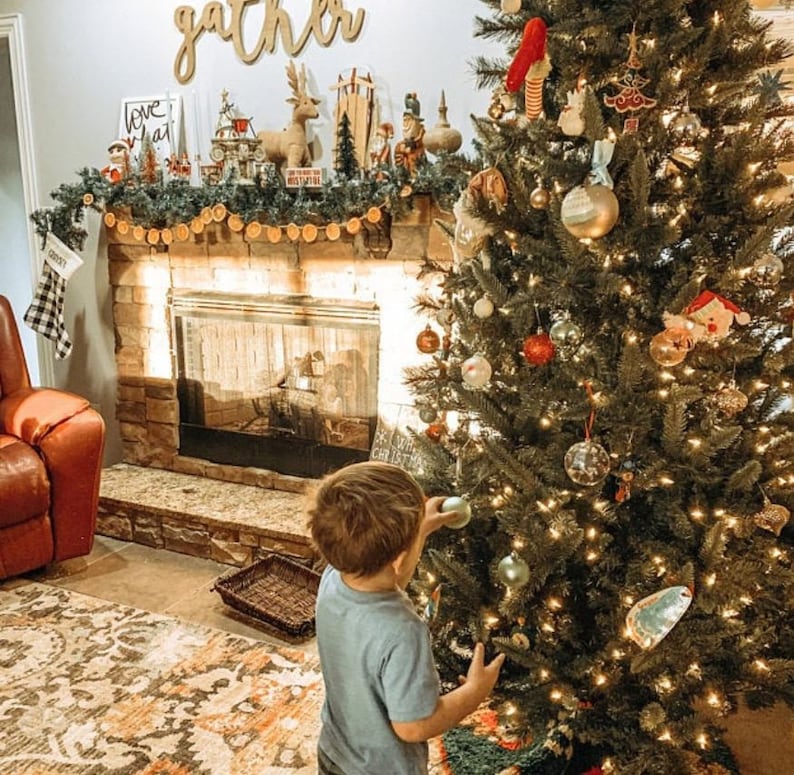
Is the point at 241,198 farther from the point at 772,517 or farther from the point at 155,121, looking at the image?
the point at 772,517

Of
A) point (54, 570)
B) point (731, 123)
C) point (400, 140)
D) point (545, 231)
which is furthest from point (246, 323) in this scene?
point (731, 123)

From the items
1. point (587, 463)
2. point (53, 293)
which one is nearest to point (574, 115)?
point (587, 463)

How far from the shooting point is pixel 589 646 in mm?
1812

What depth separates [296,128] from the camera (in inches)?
121

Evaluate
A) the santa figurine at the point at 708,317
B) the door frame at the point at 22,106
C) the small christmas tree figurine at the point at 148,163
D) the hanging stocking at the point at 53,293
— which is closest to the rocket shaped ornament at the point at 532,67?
the santa figurine at the point at 708,317

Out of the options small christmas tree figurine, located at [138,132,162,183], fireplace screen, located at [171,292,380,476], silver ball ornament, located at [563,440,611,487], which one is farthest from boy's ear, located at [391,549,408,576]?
small christmas tree figurine, located at [138,132,162,183]

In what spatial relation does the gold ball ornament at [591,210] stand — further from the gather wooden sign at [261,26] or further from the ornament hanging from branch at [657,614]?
the gather wooden sign at [261,26]

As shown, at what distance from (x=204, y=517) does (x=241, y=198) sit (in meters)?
1.31

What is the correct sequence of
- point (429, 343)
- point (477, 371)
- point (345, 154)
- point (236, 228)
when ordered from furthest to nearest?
point (236, 228)
point (345, 154)
point (429, 343)
point (477, 371)

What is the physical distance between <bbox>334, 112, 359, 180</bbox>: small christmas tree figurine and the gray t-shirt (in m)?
2.03

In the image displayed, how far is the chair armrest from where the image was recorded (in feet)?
9.74

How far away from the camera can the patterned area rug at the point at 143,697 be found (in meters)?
2.03

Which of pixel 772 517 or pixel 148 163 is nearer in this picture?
pixel 772 517

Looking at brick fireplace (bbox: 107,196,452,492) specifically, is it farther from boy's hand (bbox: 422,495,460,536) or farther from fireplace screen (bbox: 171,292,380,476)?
boy's hand (bbox: 422,495,460,536)
